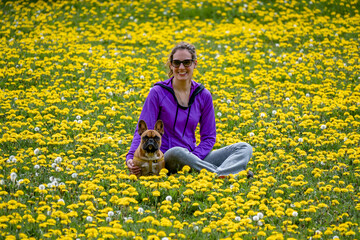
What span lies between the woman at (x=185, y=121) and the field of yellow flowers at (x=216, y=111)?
260mm

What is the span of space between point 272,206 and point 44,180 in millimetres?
2822

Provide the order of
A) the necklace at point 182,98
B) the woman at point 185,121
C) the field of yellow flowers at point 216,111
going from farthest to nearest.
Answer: the necklace at point 182,98 < the woman at point 185,121 < the field of yellow flowers at point 216,111

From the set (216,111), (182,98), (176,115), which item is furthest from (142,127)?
(216,111)

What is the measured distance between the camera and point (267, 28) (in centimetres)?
1442

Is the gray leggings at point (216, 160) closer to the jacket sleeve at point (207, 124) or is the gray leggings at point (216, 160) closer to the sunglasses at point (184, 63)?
the jacket sleeve at point (207, 124)

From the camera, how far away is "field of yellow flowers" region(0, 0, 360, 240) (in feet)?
14.9

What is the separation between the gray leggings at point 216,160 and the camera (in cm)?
564

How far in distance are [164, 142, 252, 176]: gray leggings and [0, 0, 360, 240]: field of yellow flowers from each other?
194 millimetres

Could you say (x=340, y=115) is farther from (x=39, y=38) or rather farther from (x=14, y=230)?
(x=39, y=38)

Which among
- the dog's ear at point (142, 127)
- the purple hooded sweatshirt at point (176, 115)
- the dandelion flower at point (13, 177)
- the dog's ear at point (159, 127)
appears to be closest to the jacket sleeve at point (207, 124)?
the purple hooded sweatshirt at point (176, 115)

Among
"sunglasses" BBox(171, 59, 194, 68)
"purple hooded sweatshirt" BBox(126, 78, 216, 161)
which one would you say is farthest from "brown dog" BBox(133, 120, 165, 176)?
"sunglasses" BBox(171, 59, 194, 68)

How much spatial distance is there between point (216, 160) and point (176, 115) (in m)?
0.87

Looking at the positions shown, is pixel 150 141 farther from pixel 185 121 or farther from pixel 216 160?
pixel 216 160

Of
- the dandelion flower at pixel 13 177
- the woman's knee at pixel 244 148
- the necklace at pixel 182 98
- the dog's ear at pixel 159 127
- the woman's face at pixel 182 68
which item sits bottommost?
the dandelion flower at pixel 13 177
